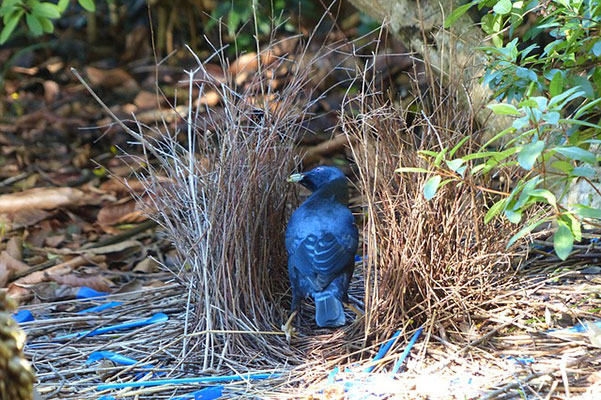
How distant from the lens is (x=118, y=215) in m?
4.40

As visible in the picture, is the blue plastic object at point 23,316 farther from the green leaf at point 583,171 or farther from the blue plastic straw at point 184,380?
the green leaf at point 583,171

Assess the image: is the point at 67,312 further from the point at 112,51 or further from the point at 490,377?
the point at 112,51

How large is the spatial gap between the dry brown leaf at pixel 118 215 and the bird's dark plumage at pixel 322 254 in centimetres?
182

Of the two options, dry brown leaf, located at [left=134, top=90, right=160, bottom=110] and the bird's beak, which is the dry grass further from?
dry brown leaf, located at [left=134, top=90, right=160, bottom=110]

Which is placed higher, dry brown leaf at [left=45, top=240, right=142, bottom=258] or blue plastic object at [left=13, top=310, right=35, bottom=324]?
blue plastic object at [left=13, top=310, right=35, bottom=324]

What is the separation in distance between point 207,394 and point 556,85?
143cm

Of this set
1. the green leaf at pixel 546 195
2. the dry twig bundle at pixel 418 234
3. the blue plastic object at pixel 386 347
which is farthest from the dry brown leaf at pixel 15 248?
the green leaf at pixel 546 195

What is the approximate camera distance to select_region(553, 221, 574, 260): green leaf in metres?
1.95

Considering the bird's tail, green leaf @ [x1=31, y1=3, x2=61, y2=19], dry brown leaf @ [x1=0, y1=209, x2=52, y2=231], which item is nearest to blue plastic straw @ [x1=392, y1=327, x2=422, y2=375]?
the bird's tail

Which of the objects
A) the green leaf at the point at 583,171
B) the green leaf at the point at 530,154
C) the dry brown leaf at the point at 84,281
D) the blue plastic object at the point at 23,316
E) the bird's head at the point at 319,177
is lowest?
the dry brown leaf at the point at 84,281

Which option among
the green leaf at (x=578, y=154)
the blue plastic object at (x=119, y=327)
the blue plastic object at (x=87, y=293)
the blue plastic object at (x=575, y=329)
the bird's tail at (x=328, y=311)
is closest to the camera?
the green leaf at (x=578, y=154)

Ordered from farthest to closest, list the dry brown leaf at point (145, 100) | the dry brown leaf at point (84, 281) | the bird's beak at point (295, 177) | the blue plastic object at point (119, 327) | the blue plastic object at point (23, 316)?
the dry brown leaf at point (145, 100) < the dry brown leaf at point (84, 281) < the blue plastic object at point (23, 316) < the blue plastic object at point (119, 327) < the bird's beak at point (295, 177)

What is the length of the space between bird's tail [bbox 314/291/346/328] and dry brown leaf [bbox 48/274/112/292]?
1.34 m

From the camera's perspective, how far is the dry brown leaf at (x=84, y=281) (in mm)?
3553
